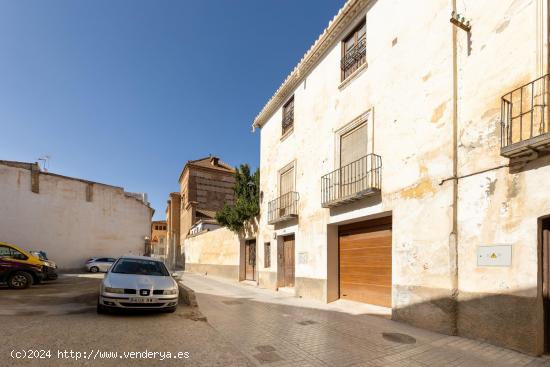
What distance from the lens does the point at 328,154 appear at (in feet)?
36.6

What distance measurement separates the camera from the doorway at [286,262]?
13734mm

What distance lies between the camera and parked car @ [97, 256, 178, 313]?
742 centimetres

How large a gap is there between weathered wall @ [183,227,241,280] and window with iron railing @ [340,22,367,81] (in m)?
11.1

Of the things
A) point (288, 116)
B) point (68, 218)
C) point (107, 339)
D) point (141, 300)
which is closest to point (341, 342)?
point (107, 339)

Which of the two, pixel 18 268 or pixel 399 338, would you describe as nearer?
pixel 399 338

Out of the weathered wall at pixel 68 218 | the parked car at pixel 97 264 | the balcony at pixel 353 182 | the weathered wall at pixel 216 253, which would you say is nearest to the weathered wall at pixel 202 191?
the weathered wall at pixel 68 218

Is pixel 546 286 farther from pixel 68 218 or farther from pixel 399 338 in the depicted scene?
pixel 68 218

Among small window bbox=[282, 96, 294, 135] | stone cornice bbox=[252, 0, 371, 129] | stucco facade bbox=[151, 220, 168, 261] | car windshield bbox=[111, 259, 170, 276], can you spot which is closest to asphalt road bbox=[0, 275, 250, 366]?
car windshield bbox=[111, 259, 170, 276]

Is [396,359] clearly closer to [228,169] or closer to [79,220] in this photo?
[79,220]

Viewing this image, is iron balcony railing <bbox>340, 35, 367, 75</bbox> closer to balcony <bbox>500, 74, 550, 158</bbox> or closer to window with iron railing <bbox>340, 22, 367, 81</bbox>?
window with iron railing <bbox>340, 22, 367, 81</bbox>

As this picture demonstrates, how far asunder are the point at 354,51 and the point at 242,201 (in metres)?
9.95

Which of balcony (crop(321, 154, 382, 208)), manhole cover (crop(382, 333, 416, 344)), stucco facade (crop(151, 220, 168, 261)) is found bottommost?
stucco facade (crop(151, 220, 168, 261))

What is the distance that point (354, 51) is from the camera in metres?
10.6

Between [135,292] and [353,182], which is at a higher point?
[353,182]
